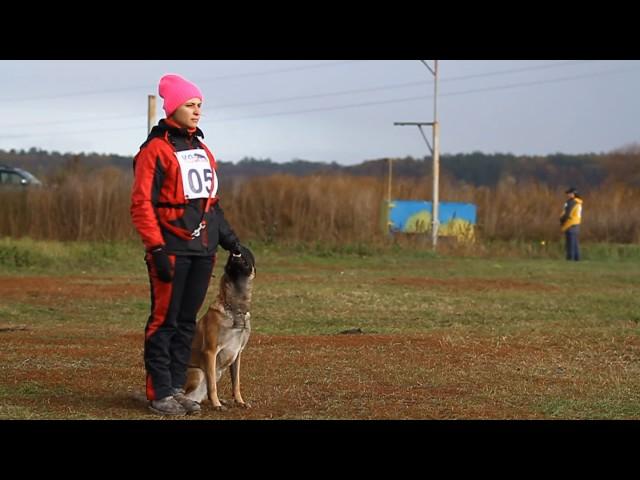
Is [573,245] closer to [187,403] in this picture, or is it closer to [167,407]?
[187,403]

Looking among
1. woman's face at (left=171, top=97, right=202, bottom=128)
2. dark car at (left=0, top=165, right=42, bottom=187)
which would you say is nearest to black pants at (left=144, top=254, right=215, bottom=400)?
woman's face at (left=171, top=97, right=202, bottom=128)

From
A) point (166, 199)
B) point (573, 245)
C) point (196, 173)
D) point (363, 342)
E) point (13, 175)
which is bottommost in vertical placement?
point (363, 342)

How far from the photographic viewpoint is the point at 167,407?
8.02 metres

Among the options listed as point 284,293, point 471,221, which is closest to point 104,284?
point 284,293

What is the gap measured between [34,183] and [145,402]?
93.1 ft

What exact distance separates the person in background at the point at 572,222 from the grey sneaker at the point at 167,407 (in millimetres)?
24380

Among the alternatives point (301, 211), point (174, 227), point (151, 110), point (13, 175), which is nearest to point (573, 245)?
point (301, 211)

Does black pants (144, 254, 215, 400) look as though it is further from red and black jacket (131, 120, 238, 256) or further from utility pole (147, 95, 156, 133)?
utility pole (147, 95, 156, 133)

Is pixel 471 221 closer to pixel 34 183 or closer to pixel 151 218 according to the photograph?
pixel 34 183

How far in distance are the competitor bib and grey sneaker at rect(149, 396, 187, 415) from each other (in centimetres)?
142

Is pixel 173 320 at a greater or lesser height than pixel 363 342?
greater

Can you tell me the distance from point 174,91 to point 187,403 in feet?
7.09

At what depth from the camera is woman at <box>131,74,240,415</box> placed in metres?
7.80
